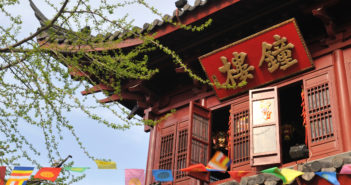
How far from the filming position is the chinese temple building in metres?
7.96

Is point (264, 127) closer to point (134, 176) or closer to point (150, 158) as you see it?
point (134, 176)

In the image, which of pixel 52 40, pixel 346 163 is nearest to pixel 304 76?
pixel 346 163

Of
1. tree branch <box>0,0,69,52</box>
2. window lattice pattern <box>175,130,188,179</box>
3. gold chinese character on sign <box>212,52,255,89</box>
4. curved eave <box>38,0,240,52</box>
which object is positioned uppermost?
curved eave <box>38,0,240,52</box>

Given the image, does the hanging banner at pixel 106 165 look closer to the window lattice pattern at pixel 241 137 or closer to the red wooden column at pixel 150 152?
the red wooden column at pixel 150 152

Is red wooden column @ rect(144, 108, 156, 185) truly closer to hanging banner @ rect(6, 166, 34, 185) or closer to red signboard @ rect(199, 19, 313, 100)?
red signboard @ rect(199, 19, 313, 100)

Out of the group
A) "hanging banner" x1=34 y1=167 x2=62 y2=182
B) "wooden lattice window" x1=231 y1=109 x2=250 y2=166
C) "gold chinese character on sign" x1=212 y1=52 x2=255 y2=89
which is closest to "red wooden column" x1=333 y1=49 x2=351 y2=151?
"gold chinese character on sign" x1=212 y1=52 x2=255 y2=89

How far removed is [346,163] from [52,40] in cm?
445

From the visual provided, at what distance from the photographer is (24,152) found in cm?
771

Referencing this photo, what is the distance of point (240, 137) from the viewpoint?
9.05 meters

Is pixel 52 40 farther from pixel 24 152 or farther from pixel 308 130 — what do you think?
pixel 308 130

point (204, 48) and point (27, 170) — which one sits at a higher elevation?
point (204, 48)

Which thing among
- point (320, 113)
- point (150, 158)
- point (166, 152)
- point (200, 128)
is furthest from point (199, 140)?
point (320, 113)

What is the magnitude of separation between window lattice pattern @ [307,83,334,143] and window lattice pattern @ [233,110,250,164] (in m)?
1.24

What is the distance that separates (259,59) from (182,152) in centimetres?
226
